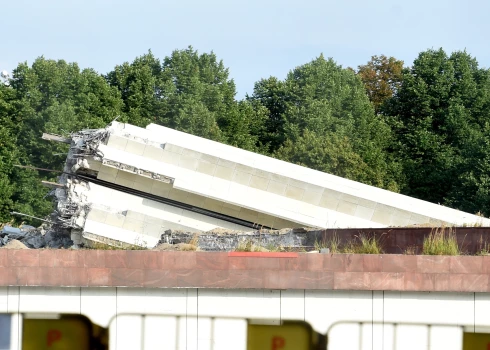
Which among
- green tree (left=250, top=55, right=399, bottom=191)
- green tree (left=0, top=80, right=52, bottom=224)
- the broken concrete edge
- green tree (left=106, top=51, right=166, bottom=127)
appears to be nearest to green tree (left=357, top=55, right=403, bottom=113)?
green tree (left=250, top=55, right=399, bottom=191)

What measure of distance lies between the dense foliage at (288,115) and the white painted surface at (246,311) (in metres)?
38.7

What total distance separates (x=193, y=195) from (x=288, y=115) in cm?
3263

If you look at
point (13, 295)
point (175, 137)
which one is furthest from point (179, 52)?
point (13, 295)

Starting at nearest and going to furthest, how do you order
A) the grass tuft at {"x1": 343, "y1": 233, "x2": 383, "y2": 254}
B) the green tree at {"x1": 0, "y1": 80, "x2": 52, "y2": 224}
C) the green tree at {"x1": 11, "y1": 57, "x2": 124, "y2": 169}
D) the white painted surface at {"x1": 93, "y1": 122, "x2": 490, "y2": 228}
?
the grass tuft at {"x1": 343, "y1": 233, "x2": 383, "y2": 254} < the white painted surface at {"x1": 93, "y1": 122, "x2": 490, "y2": 228} < the green tree at {"x1": 0, "y1": 80, "x2": 52, "y2": 224} < the green tree at {"x1": 11, "y1": 57, "x2": 124, "y2": 169}

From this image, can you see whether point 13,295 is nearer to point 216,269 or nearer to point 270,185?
point 216,269

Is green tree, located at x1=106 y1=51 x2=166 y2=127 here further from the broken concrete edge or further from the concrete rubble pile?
the concrete rubble pile

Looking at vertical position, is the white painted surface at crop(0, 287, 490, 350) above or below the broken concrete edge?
below

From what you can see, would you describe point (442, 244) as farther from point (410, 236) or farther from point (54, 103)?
point (54, 103)

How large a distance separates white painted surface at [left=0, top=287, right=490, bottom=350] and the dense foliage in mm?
38719

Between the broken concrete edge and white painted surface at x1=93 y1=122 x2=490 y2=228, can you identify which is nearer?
the broken concrete edge

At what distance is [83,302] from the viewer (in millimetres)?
13273

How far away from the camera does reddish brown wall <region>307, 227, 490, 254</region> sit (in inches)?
541

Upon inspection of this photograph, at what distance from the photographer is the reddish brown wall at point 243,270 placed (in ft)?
41.5

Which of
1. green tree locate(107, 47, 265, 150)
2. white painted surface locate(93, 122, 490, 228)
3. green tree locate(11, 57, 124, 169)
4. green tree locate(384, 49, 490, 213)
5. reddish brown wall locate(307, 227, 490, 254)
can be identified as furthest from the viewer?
green tree locate(107, 47, 265, 150)
